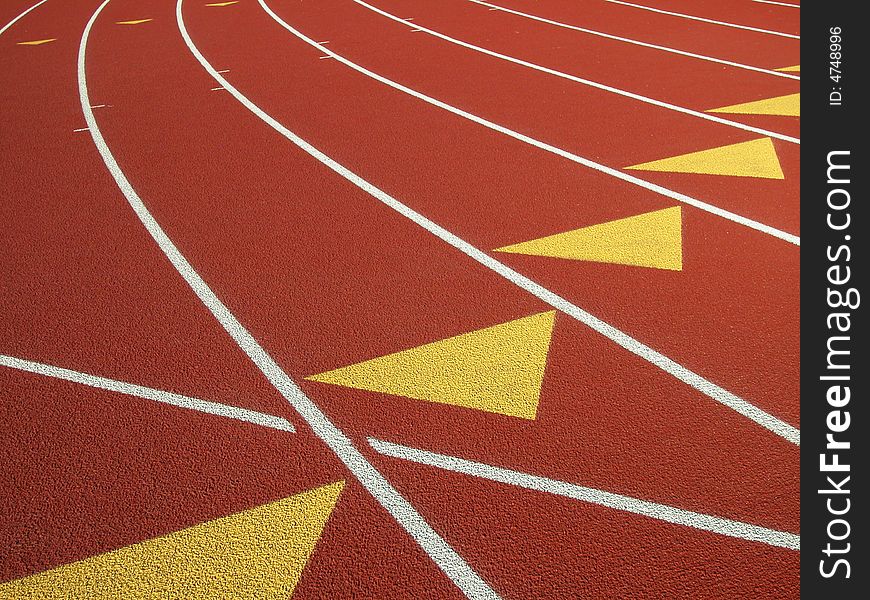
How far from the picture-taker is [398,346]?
3.51 metres

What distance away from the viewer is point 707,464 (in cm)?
279

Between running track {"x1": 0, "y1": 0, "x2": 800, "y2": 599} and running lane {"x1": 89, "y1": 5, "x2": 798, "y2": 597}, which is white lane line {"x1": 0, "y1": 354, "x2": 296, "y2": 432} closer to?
running track {"x1": 0, "y1": 0, "x2": 800, "y2": 599}

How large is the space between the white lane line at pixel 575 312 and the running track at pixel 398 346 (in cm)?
2

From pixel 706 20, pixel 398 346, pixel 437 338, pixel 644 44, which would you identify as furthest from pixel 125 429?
pixel 706 20

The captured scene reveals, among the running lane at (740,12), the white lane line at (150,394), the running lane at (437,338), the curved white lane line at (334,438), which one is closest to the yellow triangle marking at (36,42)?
the running lane at (437,338)

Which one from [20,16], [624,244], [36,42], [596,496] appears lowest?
[596,496]

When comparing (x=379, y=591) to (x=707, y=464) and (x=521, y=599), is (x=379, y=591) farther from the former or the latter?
(x=707, y=464)

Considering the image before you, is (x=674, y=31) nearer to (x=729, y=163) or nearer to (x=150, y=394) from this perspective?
(x=729, y=163)

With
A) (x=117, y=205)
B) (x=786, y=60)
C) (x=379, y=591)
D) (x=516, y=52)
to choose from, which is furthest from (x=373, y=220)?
(x=786, y=60)

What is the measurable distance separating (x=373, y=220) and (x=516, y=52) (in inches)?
164

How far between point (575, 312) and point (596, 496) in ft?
3.78

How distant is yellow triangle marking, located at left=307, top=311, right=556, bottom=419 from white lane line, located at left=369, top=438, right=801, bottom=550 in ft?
1.04

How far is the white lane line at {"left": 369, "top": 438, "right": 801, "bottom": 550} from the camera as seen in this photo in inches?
99.0

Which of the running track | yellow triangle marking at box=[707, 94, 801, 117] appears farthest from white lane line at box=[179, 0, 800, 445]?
yellow triangle marking at box=[707, 94, 801, 117]
